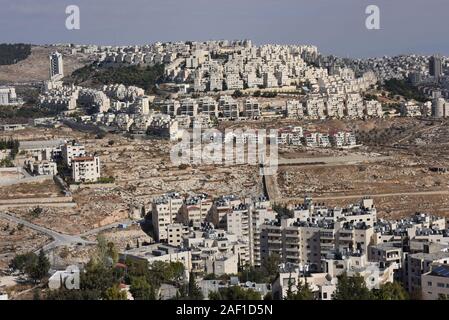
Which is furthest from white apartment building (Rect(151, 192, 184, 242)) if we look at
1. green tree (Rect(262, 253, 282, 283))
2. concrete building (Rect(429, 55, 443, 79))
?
concrete building (Rect(429, 55, 443, 79))

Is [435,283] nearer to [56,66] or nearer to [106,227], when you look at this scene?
[106,227]

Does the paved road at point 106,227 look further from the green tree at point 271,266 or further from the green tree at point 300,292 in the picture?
the green tree at point 300,292

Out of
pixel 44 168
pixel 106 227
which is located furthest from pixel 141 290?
pixel 44 168

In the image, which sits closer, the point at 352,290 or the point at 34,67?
the point at 352,290

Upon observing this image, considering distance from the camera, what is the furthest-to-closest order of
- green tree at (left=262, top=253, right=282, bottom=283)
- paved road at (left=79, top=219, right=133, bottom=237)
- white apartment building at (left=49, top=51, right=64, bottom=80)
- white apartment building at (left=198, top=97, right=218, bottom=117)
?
white apartment building at (left=49, top=51, right=64, bottom=80) → white apartment building at (left=198, top=97, right=218, bottom=117) → paved road at (left=79, top=219, right=133, bottom=237) → green tree at (left=262, top=253, right=282, bottom=283)

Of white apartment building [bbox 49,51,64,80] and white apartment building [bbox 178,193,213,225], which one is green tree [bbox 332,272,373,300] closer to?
white apartment building [bbox 178,193,213,225]

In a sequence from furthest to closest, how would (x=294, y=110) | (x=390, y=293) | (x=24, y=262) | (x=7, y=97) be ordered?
(x=7, y=97) → (x=294, y=110) → (x=24, y=262) → (x=390, y=293)

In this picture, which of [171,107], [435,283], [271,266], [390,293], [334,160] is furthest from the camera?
[171,107]

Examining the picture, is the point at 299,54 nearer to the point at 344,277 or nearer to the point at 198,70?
the point at 198,70
